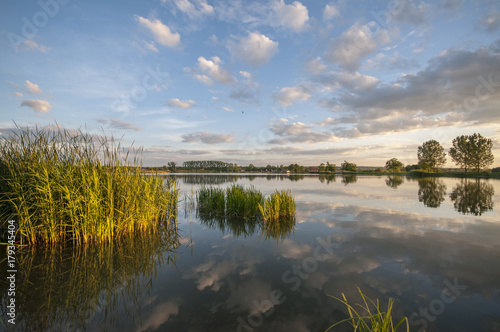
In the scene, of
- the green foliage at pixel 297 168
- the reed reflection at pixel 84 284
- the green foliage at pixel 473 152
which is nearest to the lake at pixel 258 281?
the reed reflection at pixel 84 284

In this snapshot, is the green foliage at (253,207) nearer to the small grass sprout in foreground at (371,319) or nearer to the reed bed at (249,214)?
the reed bed at (249,214)

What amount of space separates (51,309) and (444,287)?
696 cm

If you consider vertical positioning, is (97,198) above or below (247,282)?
above

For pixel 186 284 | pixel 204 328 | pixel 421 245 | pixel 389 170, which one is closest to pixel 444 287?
pixel 421 245

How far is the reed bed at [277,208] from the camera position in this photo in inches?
372

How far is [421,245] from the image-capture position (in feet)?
20.6

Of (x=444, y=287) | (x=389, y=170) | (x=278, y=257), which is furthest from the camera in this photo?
(x=389, y=170)

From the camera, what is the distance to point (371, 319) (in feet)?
7.31

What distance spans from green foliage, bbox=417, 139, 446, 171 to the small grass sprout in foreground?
250 feet

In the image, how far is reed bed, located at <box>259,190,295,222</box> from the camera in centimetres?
944

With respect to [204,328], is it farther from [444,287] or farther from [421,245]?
[421,245]

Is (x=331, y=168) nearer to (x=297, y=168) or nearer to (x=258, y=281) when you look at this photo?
(x=297, y=168)

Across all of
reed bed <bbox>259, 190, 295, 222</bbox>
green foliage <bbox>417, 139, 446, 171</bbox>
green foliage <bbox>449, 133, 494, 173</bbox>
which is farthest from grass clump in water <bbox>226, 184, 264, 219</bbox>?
green foliage <bbox>417, 139, 446, 171</bbox>

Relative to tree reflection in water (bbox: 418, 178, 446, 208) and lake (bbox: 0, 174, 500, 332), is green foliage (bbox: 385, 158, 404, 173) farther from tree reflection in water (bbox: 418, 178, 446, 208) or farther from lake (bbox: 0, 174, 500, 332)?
lake (bbox: 0, 174, 500, 332)
